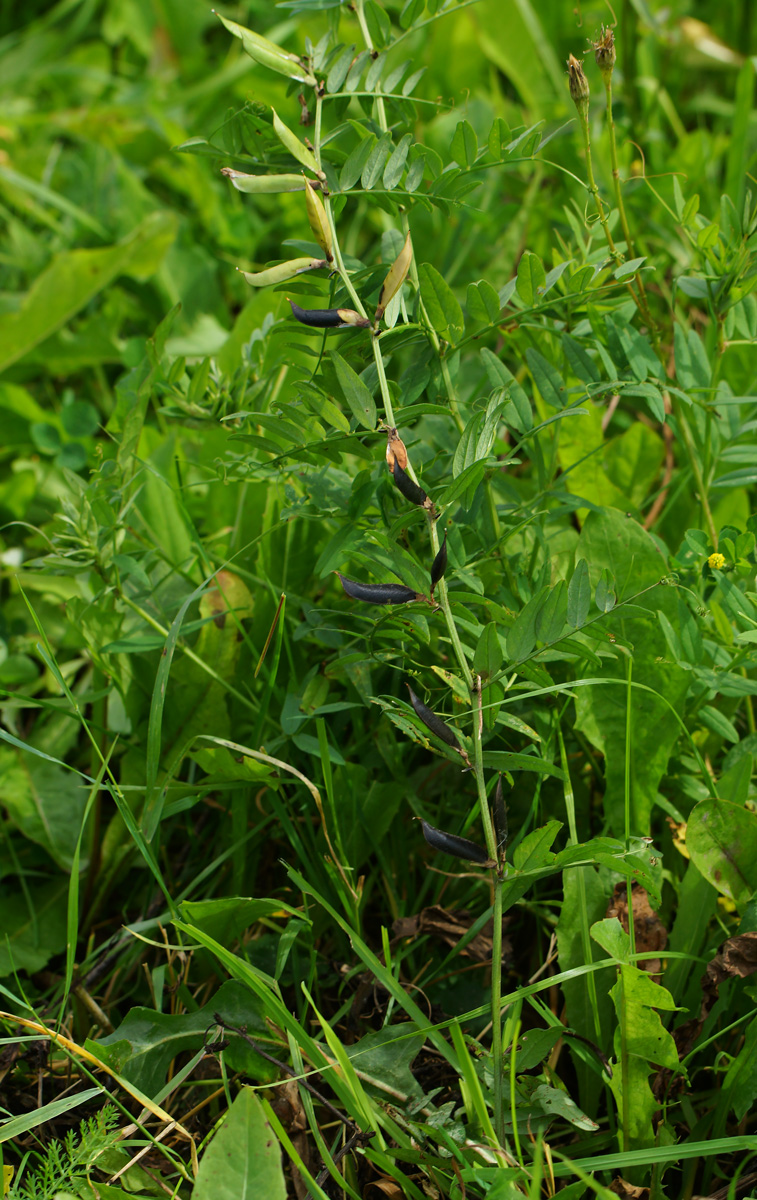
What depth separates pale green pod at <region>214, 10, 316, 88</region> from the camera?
1.21 meters

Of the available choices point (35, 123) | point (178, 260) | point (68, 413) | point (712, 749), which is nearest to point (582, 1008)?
point (712, 749)

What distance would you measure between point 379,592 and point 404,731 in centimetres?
17

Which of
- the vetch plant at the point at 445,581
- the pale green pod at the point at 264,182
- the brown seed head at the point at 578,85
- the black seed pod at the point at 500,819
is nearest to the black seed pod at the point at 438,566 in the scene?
the vetch plant at the point at 445,581

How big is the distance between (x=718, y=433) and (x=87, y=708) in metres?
1.32

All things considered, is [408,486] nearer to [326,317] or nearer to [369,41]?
[326,317]

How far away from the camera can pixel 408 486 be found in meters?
1.11

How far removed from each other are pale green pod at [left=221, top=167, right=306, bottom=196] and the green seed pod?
1.7 inches

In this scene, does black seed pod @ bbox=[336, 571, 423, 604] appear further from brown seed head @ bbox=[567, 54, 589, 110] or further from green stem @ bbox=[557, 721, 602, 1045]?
brown seed head @ bbox=[567, 54, 589, 110]

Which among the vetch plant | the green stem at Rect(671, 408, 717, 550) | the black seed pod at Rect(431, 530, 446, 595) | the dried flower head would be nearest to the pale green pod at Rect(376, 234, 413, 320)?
the vetch plant

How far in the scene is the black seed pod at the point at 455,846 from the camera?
3.59ft

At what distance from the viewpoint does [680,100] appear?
3.00m

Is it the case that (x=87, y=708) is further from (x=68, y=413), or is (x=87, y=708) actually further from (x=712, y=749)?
(x=712, y=749)

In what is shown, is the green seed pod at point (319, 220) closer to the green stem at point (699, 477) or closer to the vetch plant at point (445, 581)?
the vetch plant at point (445, 581)

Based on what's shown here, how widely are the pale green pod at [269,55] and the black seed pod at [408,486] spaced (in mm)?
587
